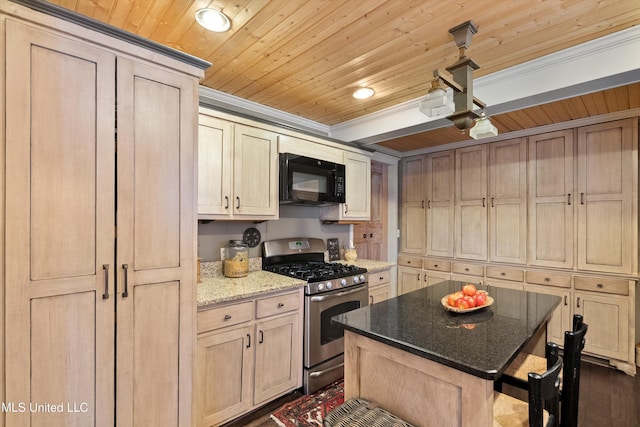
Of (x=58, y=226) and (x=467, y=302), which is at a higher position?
(x=58, y=226)

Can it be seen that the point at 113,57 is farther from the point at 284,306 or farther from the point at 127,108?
the point at 284,306

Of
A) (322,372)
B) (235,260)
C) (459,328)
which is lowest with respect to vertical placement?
Answer: (322,372)

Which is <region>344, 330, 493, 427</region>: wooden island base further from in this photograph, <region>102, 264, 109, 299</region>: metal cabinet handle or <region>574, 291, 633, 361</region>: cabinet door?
<region>574, 291, 633, 361</region>: cabinet door

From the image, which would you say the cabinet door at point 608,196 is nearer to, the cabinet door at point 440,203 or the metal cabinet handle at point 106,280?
the cabinet door at point 440,203

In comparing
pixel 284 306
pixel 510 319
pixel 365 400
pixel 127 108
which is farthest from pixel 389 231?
pixel 127 108

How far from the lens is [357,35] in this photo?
6.15 ft

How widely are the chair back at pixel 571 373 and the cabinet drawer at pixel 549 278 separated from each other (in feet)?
6.47

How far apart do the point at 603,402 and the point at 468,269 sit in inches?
65.4

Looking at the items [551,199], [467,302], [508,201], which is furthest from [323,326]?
[551,199]

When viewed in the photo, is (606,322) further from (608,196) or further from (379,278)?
(379,278)

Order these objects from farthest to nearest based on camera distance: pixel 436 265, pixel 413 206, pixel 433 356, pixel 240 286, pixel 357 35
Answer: pixel 413 206, pixel 436 265, pixel 240 286, pixel 357 35, pixel 433 356

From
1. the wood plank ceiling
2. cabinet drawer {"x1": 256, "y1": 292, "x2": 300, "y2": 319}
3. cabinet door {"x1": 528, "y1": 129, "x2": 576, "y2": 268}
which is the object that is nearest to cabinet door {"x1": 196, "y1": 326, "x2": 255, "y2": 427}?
cabinet drawer {"x1": 256, "y1": 292, "x2": 300, "y2": 319}

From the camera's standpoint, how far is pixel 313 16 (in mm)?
1710

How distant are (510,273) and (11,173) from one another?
4.18 metres
